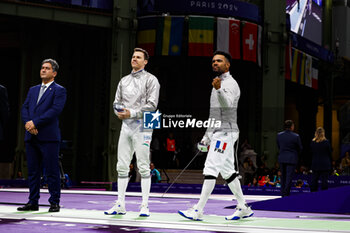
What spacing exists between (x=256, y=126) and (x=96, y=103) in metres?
7.49

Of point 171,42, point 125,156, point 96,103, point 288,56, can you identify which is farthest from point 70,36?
point 125,156

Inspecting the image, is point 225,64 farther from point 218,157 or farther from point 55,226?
point 55,226

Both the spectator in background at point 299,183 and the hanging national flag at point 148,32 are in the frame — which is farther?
the hanging national flag at point 148,32

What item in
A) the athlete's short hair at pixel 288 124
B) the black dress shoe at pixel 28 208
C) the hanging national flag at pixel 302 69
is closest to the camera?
the black dress shoe at pixel 28 208

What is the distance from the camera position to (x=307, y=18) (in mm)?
31016

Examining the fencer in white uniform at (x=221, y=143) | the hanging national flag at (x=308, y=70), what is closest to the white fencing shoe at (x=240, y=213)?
the fencer in white uniform at (x=221, y=143)

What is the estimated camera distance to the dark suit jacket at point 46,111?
26.2 ft

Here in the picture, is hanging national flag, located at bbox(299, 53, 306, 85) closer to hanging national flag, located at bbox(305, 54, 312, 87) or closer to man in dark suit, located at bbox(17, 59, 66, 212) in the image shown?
hanging national flag, located at bbox(305, 54, 312, 87)

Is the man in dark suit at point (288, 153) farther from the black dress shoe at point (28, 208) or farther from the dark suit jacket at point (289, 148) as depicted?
the black dress shoe at point (28, 208)

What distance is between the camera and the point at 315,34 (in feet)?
106

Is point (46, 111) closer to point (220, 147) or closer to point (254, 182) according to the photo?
point (220, 147)

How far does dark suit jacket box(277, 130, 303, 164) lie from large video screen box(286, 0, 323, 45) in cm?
1601

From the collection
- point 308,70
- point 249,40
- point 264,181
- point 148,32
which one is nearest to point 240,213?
point 264,181

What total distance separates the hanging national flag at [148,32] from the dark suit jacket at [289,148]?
12658 mm
